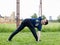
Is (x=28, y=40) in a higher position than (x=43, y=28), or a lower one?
lower

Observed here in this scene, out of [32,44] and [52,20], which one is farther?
[52,20]

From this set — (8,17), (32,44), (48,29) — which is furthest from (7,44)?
(48,29)

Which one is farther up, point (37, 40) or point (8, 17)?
point (8, 17)

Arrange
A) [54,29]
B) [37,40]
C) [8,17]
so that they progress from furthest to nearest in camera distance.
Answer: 1. [54,29]
2. [8,17]
3. [37,40]

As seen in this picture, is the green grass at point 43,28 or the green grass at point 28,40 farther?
the green grass at point 43,28

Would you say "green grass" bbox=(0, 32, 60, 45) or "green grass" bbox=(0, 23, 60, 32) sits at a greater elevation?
"green grass" bbox=(0, 23, 60, 32)

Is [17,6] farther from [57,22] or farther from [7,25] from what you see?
[57,22]

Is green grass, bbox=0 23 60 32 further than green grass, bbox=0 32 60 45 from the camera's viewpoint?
Yes

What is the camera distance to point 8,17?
1338 centimetres

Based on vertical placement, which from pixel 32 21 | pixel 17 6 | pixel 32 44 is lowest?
pixel 32 44

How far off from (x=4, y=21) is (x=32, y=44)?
6.66 metres

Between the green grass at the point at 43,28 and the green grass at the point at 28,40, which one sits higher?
the green grass at the point at 43,28

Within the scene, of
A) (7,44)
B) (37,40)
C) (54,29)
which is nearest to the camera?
(7,44)

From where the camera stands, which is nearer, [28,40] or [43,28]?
[28,40]
